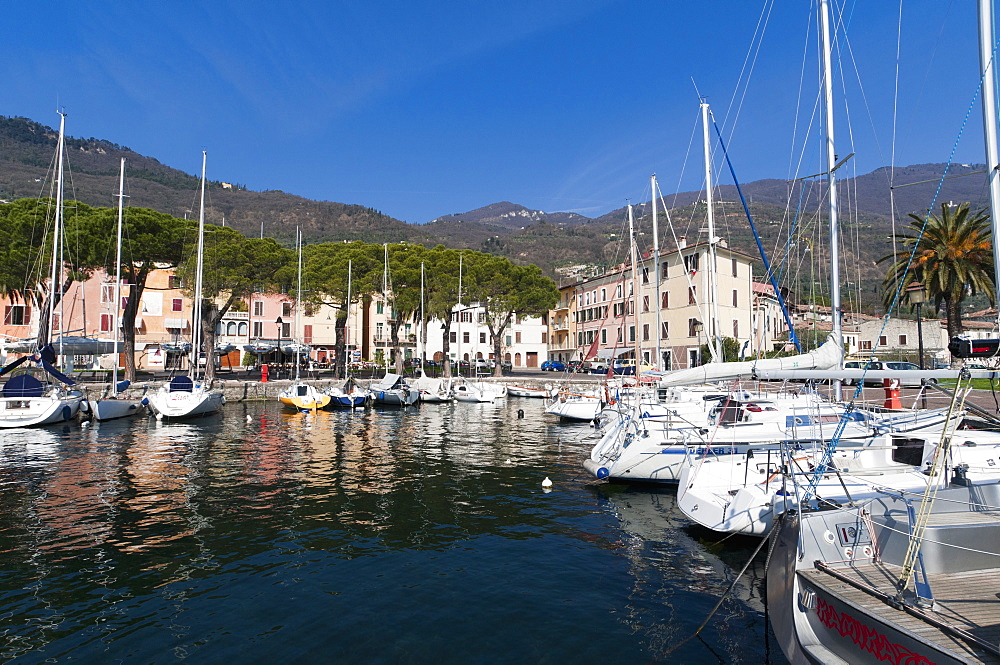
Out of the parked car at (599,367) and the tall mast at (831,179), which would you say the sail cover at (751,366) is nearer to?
the tall mast at (831,179)

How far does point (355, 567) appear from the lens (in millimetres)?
10477

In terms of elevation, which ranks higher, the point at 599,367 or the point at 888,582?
the point at 599,367

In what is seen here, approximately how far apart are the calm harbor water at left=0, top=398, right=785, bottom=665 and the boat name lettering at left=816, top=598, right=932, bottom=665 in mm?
1813

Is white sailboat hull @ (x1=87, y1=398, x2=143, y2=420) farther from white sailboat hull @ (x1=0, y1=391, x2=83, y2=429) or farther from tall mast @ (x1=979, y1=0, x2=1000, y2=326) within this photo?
tall mast @ (x1=979, y1=0, x2=1000, y2=326)

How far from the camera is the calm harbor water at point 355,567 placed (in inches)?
303

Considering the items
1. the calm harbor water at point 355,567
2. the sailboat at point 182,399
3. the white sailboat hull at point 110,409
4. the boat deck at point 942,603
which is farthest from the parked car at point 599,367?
the boat deck at point 942,603

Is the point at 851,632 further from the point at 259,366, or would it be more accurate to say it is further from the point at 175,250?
the point at 259,366

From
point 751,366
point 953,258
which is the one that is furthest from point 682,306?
point 751,366

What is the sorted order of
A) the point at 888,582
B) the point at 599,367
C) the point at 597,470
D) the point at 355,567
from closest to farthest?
the point at 888,582, the point at 355,567, the point at 597,470, the point at 599,367

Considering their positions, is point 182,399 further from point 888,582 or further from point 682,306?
point 682,306

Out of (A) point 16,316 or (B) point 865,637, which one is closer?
(B) point 865,637

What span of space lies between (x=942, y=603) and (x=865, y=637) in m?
1.07

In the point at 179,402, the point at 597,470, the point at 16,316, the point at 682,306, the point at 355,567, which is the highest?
the point at 682,306

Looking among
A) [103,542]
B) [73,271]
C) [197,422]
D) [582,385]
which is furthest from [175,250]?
[103,542]
